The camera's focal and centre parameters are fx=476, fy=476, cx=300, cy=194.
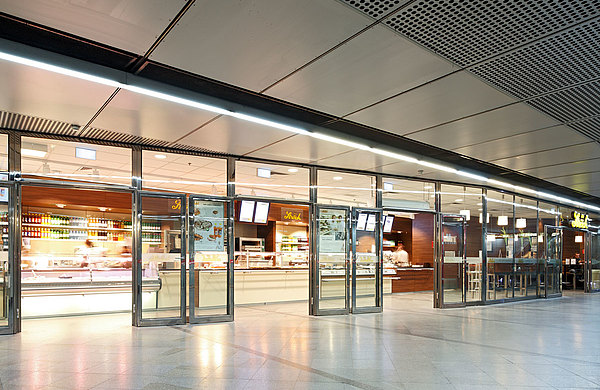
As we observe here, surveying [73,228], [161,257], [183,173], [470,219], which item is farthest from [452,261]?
[73,228]

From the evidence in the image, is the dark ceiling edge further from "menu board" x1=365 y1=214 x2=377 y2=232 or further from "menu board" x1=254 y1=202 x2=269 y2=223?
"menu board" x1=254 y1=202 x2=269 y2=223

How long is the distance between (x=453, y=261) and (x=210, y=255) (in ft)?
18.9

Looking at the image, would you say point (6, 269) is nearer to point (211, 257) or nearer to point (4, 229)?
point (4, 229)

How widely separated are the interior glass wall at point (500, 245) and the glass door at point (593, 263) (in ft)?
21.0

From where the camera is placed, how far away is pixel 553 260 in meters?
14.8

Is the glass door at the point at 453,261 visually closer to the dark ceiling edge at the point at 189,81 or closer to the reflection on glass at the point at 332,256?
the dark ceiling edge at the point at 189,81

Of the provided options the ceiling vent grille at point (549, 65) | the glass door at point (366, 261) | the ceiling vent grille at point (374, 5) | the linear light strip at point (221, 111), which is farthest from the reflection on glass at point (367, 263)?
the ceiling vent grille at point (374, 5)

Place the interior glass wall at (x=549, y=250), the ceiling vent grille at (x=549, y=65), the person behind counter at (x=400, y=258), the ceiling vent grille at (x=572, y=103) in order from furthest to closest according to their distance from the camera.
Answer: the person behind counter at (x=400, y=258) → the interior glass wall at (x=549, y=250) → the ceiling vent grille at (x=572, y=103) → the ceiling vent grille at (x=549, y=65)

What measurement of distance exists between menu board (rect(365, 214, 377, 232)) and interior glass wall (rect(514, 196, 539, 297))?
546cm

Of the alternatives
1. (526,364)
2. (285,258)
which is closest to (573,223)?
(285,258)

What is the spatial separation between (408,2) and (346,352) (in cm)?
413

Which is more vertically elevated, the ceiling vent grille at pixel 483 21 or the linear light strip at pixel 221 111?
the ceiling vent grille at pixel 483 21

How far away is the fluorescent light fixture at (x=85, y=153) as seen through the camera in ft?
24.9

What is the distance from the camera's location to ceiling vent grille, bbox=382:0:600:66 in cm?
352
